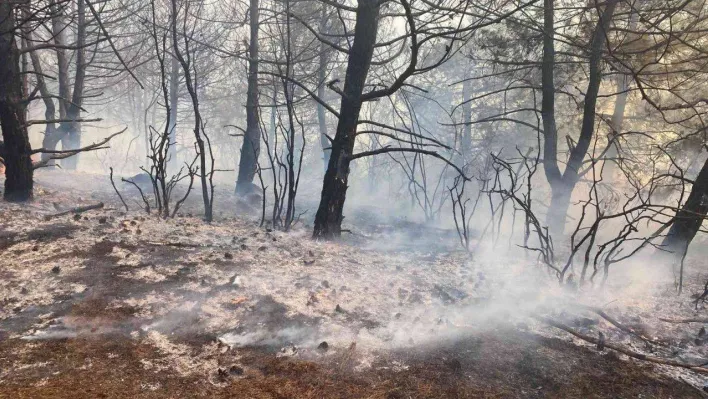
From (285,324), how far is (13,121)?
5040mm

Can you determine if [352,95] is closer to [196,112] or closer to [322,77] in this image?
[196,112]

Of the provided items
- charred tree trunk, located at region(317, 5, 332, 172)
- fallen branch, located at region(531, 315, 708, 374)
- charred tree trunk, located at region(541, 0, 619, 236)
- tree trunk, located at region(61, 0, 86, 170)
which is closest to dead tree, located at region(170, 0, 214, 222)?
charred tree trunk, located at region(317, 5, 332, 172)

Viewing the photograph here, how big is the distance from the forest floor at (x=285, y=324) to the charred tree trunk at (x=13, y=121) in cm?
109

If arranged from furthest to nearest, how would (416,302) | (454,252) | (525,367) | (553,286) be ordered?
(454,252) → (553,286) → (416,302) → (525,367)

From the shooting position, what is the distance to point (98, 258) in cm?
355

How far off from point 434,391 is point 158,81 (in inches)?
890

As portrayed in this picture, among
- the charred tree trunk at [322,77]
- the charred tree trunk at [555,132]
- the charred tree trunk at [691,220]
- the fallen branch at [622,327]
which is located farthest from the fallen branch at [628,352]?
the charred tree trunk at [555,132]

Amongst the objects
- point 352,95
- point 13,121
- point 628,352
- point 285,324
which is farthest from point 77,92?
point 628,352

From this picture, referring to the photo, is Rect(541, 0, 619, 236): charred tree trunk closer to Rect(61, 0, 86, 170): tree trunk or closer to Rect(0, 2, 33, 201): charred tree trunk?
Rect(0, 2, 33, 201): charred tree trunk

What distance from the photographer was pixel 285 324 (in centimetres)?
272

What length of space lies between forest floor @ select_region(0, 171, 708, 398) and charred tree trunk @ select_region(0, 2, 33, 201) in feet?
3.56

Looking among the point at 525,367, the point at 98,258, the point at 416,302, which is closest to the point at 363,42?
the point at 416,302

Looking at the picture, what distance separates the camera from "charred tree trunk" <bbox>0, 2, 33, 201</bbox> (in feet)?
17.0

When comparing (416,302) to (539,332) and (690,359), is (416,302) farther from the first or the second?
(690,359)
